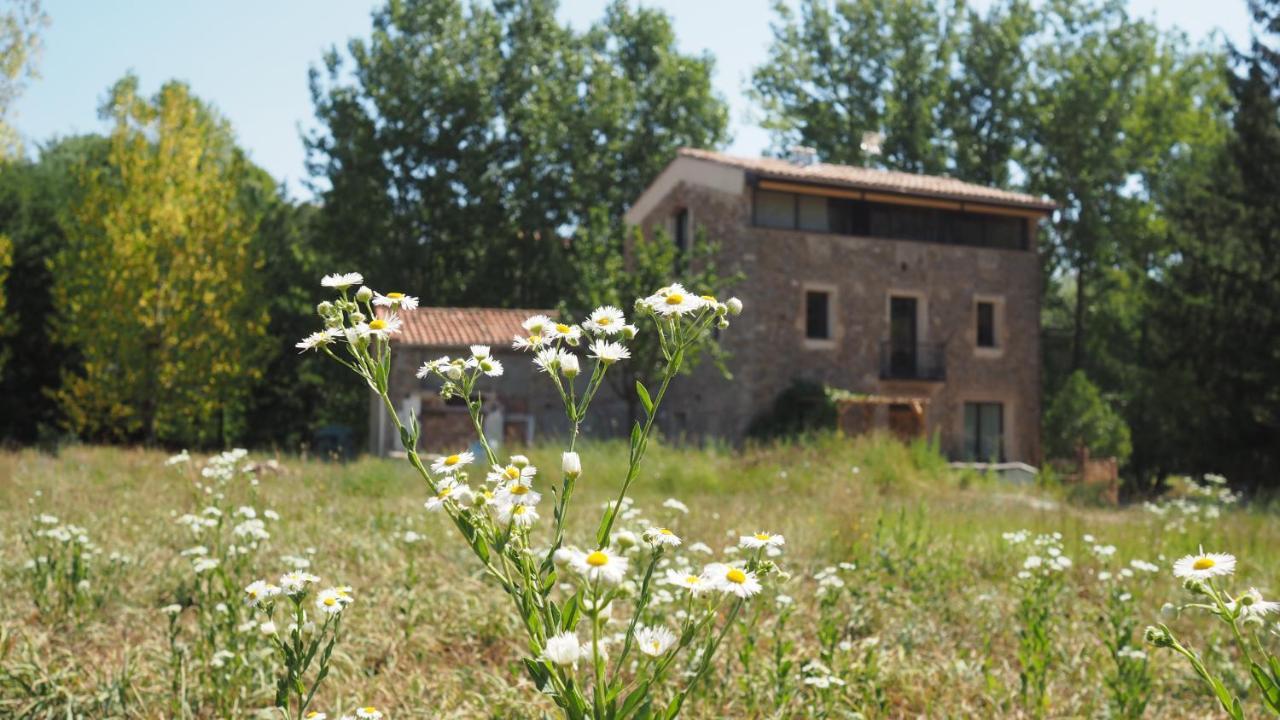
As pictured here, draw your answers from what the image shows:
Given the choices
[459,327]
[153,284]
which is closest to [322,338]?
[459,327]

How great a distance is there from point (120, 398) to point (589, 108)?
14.5 m

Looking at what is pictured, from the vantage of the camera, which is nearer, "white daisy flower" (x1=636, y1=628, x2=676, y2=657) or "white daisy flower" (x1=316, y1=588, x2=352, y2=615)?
"white daisy flower" (x1=636, y1=628, x2=676, y2=657)

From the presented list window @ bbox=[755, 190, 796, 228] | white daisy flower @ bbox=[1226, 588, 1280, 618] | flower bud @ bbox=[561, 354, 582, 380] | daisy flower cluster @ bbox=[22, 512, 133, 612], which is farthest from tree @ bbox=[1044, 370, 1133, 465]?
flower bud @ bbox=[561, 354, 582, 380]

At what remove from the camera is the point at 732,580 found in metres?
2.07

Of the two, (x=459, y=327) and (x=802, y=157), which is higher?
(x=802, y=157)

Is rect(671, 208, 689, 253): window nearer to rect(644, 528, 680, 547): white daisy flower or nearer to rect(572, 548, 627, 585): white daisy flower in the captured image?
rect(644, 528, 680, 547): white daisy flower

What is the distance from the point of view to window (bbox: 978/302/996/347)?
928 inches

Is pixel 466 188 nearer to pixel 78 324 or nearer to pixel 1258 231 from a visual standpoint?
pixel 78 324

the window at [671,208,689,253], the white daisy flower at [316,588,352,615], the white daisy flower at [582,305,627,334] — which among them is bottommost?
the white daisy flower at [316,588,352,615]

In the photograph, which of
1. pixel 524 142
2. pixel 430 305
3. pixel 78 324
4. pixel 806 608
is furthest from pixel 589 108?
pixel 806 608

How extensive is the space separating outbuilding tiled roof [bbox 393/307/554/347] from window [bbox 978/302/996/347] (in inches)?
397

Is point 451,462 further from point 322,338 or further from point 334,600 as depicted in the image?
point 334,600

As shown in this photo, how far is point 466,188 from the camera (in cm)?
2844

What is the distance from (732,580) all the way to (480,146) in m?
27.9
